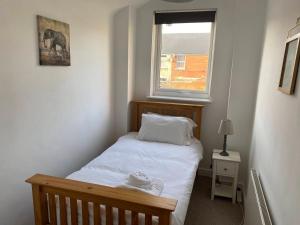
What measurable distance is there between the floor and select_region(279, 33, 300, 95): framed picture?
1.48 meters

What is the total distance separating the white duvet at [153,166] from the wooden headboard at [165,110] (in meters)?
0.36

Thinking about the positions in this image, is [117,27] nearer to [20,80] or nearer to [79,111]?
[79,111]

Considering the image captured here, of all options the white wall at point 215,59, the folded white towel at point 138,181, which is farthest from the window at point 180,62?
the folded white towel at point 138,181

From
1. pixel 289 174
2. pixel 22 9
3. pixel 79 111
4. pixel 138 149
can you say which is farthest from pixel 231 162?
pixel 22 9

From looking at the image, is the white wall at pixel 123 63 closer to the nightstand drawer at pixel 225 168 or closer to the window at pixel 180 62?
the window at pixel 180 62

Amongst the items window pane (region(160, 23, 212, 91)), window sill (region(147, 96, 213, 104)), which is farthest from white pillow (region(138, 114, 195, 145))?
window pane (region(160, 23, 212, 91))

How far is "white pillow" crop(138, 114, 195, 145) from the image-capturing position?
273cm

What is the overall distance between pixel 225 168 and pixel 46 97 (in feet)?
6.41

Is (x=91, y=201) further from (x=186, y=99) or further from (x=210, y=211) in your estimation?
(x=186, y=99)

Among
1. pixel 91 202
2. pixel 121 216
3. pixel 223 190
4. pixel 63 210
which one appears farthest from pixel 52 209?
pixel 223 190

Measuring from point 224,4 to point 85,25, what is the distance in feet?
5.46

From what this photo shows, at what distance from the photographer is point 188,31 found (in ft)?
9.82

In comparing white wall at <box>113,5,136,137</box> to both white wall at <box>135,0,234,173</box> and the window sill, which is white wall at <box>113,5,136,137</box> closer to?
white wall at <box>135,0,234,173</box>

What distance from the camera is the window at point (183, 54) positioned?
2.93 meters
